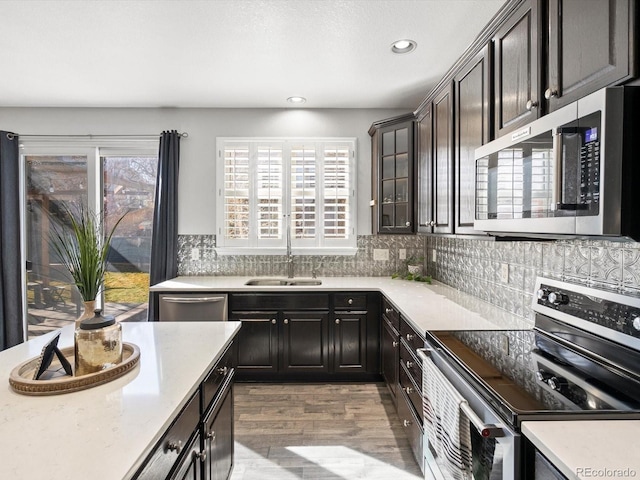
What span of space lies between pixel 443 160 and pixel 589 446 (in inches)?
72.7

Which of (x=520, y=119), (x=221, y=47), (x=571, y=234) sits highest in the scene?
(x=221, y=47)

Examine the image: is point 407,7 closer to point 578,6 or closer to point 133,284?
point 578,6

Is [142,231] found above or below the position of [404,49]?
below

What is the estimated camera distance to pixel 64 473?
0.71m

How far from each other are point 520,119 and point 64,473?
180 cm

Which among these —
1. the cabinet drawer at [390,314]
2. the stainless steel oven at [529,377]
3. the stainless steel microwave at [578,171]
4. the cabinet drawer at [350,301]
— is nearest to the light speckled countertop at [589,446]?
the stainless steel oven at [529,377]

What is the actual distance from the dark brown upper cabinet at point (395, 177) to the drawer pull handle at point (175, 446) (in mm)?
2347

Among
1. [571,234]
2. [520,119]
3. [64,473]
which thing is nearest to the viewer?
[64,473]

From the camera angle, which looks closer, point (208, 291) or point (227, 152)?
point (208, 291)

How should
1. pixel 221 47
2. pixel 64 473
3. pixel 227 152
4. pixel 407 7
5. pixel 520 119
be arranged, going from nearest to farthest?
pixel 64 473
pixel 520 119
pixel 407 7
pixel 221 47
pixel 227 152

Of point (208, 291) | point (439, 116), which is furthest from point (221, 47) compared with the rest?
point (208, 291)

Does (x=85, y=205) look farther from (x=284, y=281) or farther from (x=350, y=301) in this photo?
(x=350, y=301)

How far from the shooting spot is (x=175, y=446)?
1051mm

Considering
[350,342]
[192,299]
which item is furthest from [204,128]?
[350,342]
